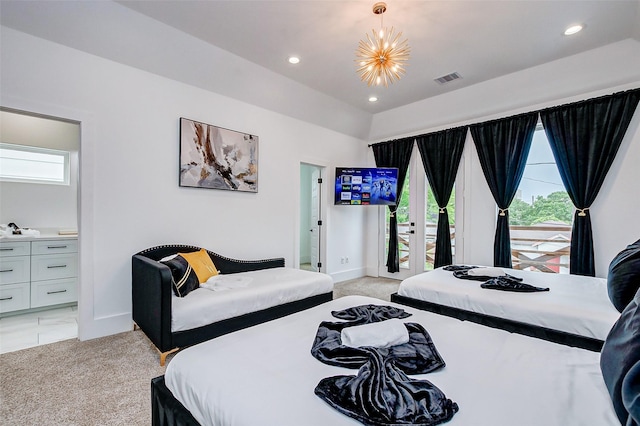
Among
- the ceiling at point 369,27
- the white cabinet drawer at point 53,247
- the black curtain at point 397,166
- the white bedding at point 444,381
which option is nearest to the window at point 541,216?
the ceiling at point 369,27

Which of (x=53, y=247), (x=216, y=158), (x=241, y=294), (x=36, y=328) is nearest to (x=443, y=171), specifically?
(x=216, y=158)

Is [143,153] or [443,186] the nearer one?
[143,153]

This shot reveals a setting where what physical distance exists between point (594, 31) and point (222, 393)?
460 centimetres

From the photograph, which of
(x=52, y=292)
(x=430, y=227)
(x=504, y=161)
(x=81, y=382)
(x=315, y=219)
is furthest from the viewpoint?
(x=315, y=219)

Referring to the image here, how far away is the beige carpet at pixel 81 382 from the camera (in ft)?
5.82

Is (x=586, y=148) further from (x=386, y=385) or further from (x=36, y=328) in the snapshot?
(x=36, y=328)

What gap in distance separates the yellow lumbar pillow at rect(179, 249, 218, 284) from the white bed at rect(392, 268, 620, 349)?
205cm

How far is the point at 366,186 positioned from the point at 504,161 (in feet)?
6.88

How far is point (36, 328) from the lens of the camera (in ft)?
10.1

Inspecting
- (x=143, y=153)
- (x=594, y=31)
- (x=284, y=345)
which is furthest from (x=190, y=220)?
(x=594, y=31)

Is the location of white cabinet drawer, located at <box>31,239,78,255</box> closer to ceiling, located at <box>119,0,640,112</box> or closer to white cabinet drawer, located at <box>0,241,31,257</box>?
white cabinet drawer, located at <box>0,241,31,257</box>

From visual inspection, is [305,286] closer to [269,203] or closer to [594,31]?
[269,203]

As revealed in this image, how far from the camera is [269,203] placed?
14.5 ft

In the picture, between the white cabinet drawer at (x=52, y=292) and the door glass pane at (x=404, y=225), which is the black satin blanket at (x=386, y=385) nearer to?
the white cabinet drawer at (x=52, y=292)
